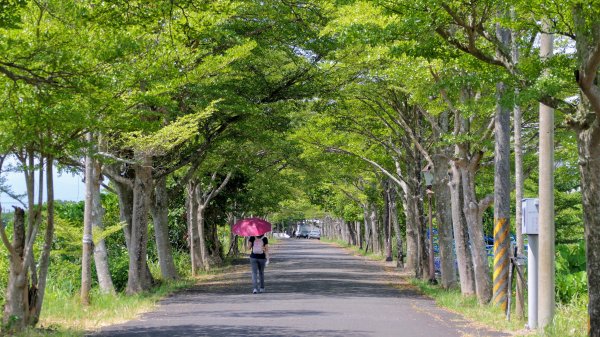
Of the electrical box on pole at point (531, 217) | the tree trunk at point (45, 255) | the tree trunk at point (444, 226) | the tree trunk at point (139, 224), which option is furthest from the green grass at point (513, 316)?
the tree trunk at point (139, 224)

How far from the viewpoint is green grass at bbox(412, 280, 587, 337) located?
12.6 m

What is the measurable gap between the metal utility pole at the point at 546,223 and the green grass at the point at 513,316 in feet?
1.22

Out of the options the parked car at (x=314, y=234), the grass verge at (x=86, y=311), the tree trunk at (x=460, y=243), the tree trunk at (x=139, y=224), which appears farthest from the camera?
the parked car at (x=314, y=234)

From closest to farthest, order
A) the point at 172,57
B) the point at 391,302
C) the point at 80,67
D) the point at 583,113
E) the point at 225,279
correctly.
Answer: the point at 583,113
the point at 80,67
the point at 172,57
the point at 391,302
the point at 225,279

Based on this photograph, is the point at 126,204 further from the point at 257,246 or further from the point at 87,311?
the point at 87,311

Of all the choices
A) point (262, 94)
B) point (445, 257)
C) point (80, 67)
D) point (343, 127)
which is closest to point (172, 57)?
point (80, 67)

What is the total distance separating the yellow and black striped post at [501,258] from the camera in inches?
647

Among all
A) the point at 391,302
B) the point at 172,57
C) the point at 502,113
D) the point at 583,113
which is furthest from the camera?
the point at 391,302


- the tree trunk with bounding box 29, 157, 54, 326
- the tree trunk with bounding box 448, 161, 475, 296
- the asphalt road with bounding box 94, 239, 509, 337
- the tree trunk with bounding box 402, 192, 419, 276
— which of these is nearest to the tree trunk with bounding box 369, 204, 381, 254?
the tree trunk with bounding box 402, 192, 419, 276

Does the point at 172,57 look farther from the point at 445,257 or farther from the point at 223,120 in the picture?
the point at 445,257

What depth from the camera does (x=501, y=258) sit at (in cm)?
1645

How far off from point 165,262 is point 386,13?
17.1m

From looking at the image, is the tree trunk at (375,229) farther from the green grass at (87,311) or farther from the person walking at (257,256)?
the green grass at (87,311)

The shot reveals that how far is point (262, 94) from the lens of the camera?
2288 centimetres
